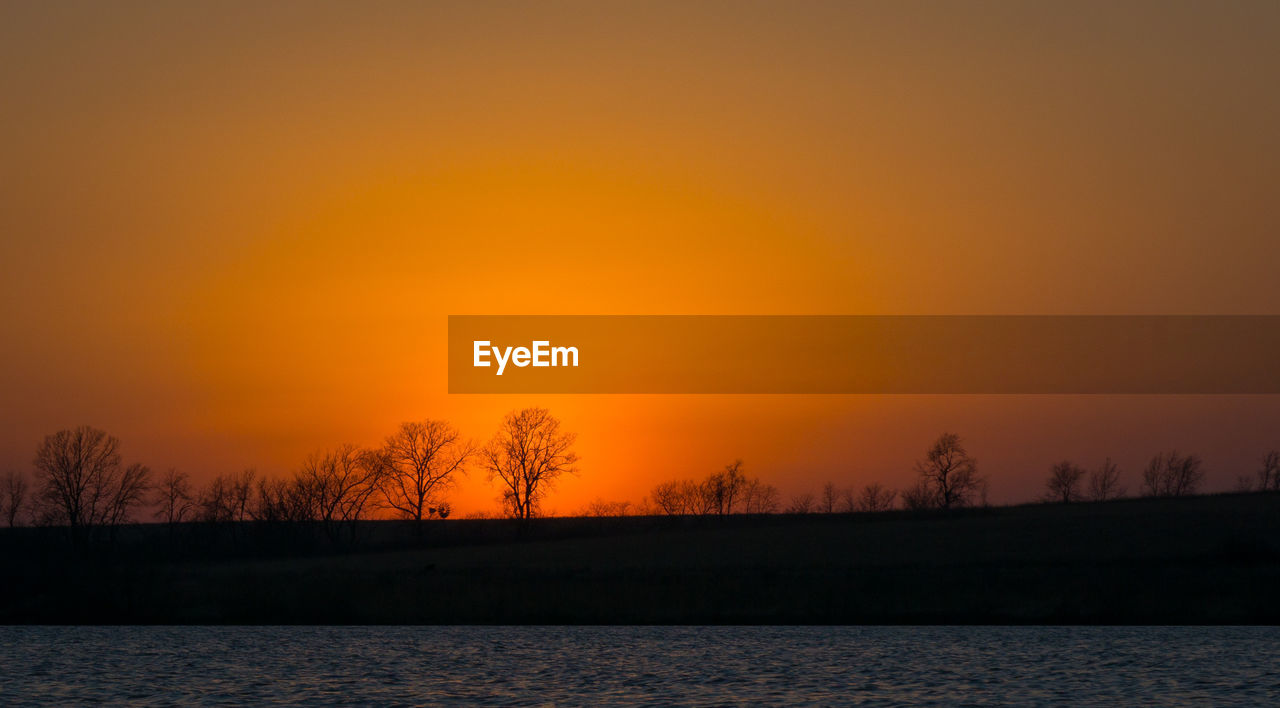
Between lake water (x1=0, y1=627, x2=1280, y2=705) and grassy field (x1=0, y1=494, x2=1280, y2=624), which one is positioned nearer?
lake water (x1=0, y1=627, x2=1280, y2=705)

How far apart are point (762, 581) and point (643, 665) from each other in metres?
23.8

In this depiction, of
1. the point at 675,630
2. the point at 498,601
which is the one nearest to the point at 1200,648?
the point at 675,630

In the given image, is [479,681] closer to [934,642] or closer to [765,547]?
[934,642]

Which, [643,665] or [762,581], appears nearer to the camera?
[643,665]

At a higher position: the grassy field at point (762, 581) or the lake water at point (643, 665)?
the grassy field at point (762, 581)

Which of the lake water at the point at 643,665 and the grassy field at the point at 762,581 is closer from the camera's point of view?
the lake water at the point at 643,665

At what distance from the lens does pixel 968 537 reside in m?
102

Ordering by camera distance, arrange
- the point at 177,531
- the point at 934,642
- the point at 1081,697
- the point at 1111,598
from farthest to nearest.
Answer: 1. the point at 177,531
2. the point at 1111,598
3. the point at 934,642
4. the point at 1081,697

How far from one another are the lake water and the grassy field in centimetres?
145

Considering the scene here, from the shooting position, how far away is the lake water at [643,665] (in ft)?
156

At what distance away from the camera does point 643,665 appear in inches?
2267

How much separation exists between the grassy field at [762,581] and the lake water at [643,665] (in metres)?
1.45

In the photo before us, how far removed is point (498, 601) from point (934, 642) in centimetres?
2642

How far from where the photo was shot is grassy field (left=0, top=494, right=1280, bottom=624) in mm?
73562
